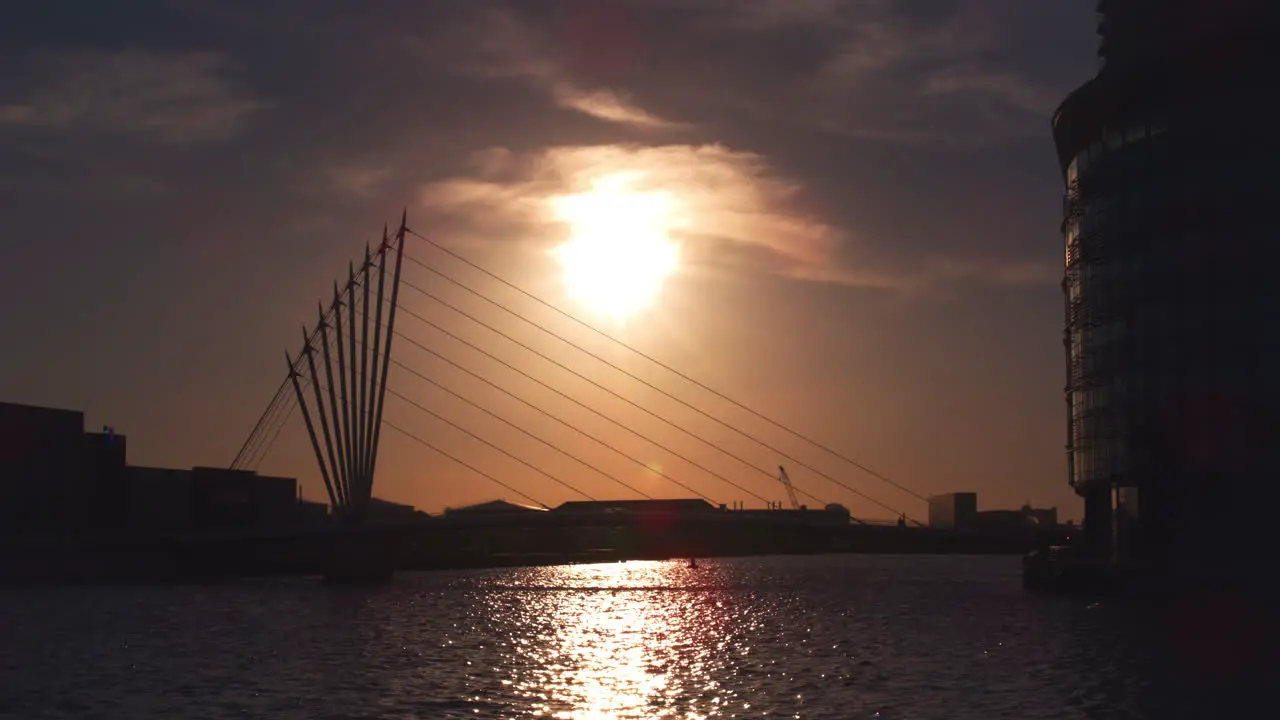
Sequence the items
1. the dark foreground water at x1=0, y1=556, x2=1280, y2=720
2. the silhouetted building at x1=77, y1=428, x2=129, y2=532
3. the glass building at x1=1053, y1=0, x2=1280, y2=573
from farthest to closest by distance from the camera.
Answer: the silhouetted building at x1=77, y1=428, x2=129, y2=532 → the glass building at x1=1053, y1=0, x2=1280, y2=573 → the dark foreground water at x1=0, y1=556, x2=1280, y2=720

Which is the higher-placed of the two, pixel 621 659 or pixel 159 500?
pixel 159 500

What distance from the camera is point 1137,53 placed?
4387 inches

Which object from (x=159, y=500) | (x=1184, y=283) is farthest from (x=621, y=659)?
(x=159, y=500)

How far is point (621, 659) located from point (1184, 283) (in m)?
55.4

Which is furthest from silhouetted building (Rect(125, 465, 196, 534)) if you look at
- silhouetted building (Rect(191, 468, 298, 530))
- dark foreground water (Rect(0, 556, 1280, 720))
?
dark foreground water (Rect(0, 556, 1280, 720))

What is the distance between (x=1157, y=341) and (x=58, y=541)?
9814 centimetres

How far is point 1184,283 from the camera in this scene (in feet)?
337

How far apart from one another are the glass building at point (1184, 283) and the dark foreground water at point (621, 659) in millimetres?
9430

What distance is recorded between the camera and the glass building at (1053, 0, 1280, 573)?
98.7 meters

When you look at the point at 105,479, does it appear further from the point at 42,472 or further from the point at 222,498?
the point at 222,498

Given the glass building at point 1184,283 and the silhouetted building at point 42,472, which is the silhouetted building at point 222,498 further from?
the glass building at point 1184,283

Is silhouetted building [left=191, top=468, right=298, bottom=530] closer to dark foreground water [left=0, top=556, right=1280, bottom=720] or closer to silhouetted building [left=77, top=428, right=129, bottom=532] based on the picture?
silhouetted building [left=77, top=428, right=129, bottom=532]

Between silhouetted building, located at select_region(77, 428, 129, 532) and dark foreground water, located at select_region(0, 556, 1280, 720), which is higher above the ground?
silhouetted building, located at select_region(77, 428, 129, 532)

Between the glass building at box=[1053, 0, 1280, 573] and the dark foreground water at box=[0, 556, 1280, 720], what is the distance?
943 cm
